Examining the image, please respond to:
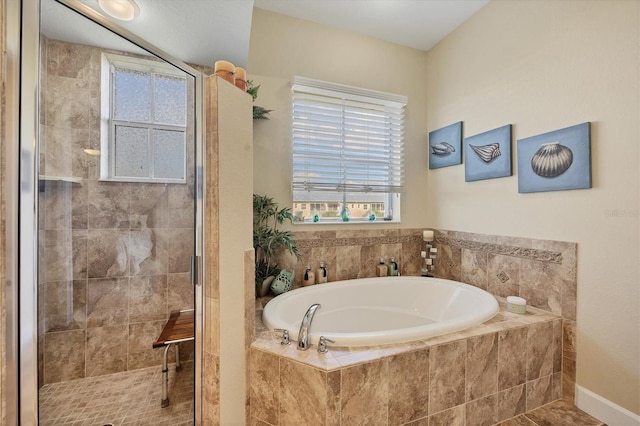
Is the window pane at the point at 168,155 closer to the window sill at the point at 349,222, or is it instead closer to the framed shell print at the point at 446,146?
the window sill at the point at 349,222

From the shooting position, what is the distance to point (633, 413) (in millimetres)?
1410

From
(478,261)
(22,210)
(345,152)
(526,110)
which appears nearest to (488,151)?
(526,110)

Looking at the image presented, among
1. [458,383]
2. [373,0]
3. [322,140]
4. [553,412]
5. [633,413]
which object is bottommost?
[553,412]

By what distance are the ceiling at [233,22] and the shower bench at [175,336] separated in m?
1.48

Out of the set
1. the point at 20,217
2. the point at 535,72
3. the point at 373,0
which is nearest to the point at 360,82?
the point at 373,0

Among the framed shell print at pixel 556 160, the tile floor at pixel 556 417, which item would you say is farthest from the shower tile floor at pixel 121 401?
the framed shell print at pixel 556 160

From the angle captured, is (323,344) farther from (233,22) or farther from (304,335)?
(233,22)

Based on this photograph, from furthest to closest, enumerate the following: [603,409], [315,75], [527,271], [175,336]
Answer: [315,75]
[527,271]
[175,336]
[603,409]

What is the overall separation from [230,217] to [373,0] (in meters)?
2.21

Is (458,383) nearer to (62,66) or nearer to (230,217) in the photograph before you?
(230,217)

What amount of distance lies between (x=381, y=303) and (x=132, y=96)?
2.52 metres

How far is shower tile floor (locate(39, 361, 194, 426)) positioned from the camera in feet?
4.65

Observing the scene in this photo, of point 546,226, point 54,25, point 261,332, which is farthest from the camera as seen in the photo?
point 546,226

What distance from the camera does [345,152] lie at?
2.55 m
